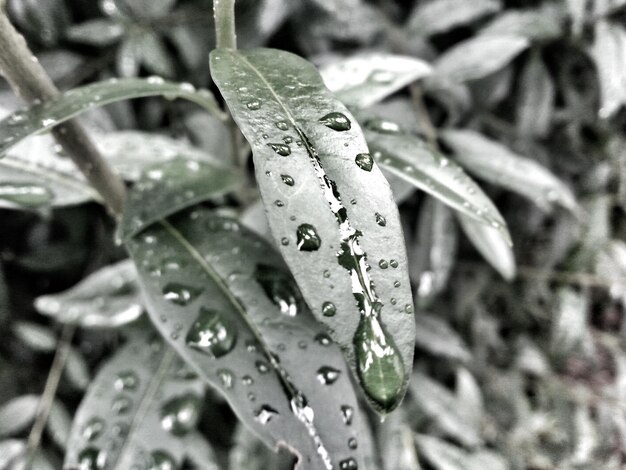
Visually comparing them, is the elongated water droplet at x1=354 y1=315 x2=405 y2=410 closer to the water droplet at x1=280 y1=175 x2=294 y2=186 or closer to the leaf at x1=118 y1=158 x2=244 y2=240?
the water droplet at x1=280 y1=175 x2=294 y2=186

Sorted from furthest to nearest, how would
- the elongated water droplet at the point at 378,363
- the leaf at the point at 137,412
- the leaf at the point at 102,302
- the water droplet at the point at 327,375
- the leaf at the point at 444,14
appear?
1. the leaf at the point at 444,14
2. the leaf at the point at 102,302
3. the leaf at the point at 137,412
4. the water droplet at the point at 327,375
5. the elongated water droplet at the point at 378,363

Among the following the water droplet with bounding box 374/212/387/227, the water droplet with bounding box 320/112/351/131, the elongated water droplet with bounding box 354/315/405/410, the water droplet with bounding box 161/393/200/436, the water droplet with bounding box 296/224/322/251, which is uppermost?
the water droplet with bounding box 320/112/351/131

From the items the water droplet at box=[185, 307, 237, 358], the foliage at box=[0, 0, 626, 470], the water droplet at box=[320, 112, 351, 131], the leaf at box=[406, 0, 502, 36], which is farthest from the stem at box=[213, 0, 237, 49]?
the leaf at box=[406, 0, 502, 36]

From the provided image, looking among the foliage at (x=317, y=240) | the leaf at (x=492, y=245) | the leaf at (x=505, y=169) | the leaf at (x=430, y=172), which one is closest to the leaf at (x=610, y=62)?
the foliage at (x=317, y=240)

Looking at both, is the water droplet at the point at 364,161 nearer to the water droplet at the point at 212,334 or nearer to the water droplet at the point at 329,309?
the water droplet at the point at 329,309

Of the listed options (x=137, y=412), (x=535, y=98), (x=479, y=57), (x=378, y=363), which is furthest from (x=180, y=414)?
(x=535, y=98)

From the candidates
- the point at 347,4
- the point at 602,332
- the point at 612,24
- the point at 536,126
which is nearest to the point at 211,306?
the point at 347,4

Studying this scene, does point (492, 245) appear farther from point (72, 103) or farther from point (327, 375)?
point (72, 103)
